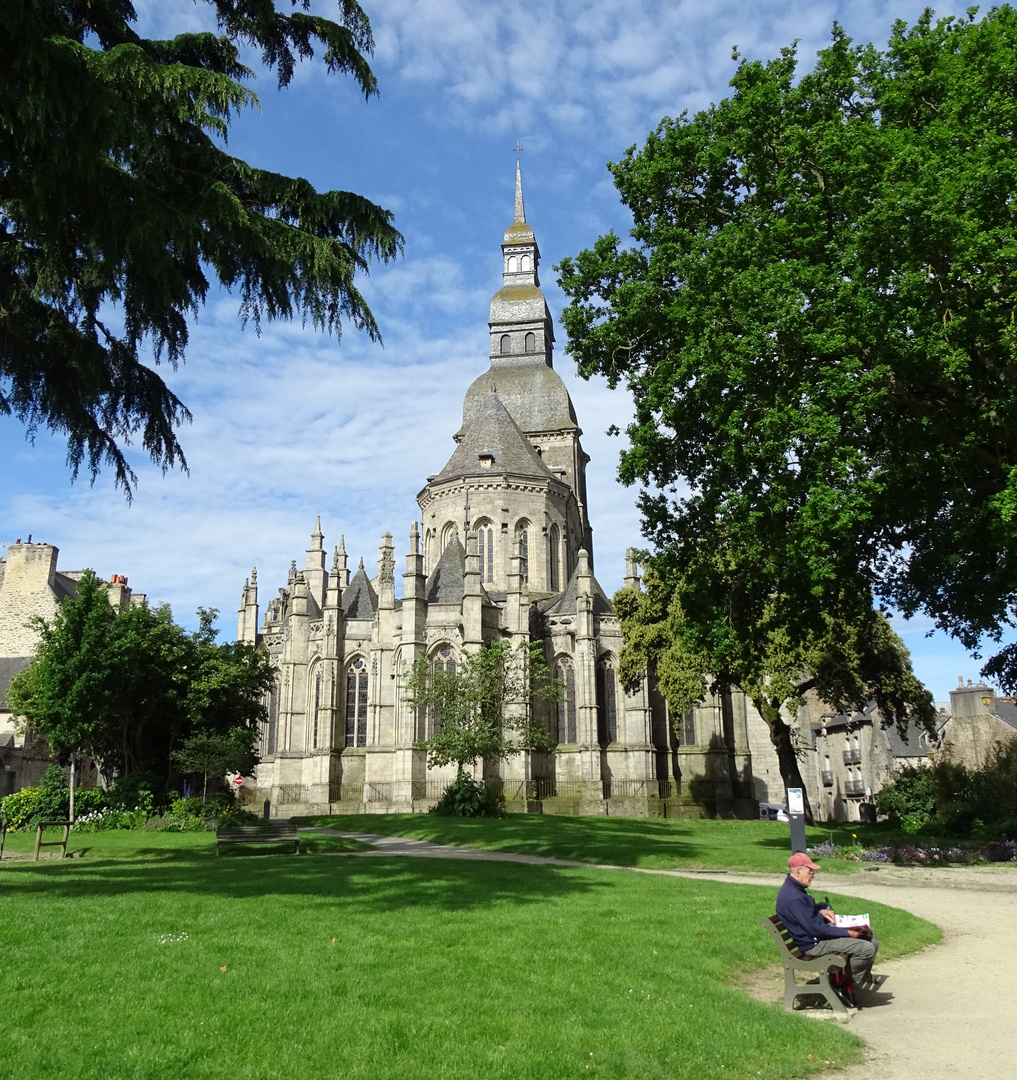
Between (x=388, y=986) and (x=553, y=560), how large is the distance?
45088 mm

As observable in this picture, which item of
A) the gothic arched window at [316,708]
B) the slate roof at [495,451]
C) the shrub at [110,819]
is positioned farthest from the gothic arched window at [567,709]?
the shrub at [110,819]

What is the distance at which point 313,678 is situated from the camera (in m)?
46.3

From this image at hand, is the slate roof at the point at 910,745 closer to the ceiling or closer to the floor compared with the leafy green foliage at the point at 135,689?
closer to the floor

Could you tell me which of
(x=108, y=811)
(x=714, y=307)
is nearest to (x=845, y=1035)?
(x=714, y=307)

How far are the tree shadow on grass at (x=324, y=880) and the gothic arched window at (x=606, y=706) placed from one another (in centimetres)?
2649

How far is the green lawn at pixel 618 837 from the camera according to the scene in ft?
65.9

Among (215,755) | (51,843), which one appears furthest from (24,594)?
(51,843)

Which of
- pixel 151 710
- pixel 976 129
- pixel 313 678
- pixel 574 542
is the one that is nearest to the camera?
pixel 976 129

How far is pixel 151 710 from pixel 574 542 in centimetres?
2728

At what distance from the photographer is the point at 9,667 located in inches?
1845

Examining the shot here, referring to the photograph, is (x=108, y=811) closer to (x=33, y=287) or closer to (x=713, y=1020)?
(x=33, y=287)

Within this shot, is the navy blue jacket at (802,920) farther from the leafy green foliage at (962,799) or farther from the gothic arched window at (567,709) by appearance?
the gothic arched window at (567,709)

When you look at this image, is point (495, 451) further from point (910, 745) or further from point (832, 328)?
point (832, 328)

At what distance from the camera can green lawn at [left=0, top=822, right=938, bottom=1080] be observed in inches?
231
